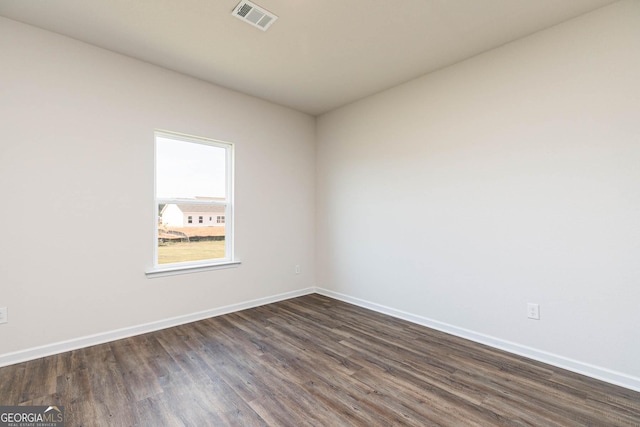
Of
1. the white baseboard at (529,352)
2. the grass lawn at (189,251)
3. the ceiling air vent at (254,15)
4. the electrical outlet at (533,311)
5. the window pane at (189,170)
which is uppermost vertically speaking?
the ceiling air vent at (254,15)

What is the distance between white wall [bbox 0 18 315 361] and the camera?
7.84ft

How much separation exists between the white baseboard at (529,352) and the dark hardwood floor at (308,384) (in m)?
0.08

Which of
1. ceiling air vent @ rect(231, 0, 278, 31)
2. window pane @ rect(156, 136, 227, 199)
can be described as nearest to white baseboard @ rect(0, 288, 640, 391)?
window pane @ rect(156, 136, 227, 199)

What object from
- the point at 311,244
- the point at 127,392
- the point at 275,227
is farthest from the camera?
the point at 311,244

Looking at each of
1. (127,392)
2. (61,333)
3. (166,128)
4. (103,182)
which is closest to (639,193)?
(127,392)

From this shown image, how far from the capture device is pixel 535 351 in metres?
2.47

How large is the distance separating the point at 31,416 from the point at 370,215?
3.35m

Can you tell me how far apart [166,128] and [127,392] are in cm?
244

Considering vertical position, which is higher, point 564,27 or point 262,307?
point 564,27

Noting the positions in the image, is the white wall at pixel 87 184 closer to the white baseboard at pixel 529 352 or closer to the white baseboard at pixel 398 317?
the white baseboard at pixel 398 317

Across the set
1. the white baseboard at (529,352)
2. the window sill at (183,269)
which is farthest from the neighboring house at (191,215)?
the white baseboard at (529,352)

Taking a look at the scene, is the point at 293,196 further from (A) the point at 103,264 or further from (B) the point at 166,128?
(A) the point at 103,264

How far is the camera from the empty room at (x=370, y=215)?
6.75 ft

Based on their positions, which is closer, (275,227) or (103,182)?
(103,182)
